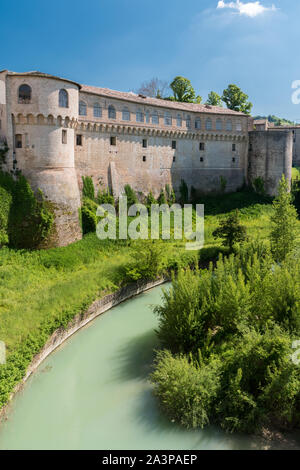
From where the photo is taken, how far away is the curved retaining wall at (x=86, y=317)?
42.9 ft

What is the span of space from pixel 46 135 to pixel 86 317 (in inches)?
423

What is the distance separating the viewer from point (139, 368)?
13398 millimetres

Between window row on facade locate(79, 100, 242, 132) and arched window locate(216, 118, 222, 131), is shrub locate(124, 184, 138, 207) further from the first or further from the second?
arched window locate(216, 118, 222, 131)

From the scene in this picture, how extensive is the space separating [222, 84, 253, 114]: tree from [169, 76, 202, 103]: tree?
12.4 feet

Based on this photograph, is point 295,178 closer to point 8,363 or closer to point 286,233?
point 286,233

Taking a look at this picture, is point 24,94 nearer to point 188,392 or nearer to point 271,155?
→ point 188,392

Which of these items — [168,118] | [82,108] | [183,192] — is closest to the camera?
[82,108]

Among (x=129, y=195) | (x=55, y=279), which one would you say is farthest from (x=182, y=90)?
(x=55, y=279)

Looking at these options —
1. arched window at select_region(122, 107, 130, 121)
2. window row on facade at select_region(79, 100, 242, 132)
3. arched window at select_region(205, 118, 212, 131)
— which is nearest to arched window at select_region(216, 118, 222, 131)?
window row on facade at select_region(79, 100, 242, 132)

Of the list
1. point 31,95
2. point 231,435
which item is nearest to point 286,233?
point 231,435

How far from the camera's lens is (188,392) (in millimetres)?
10570

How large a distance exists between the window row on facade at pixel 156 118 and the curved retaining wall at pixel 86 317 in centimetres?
1224

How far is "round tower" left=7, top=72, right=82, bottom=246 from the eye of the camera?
2044 cm

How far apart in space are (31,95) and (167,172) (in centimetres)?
1371
